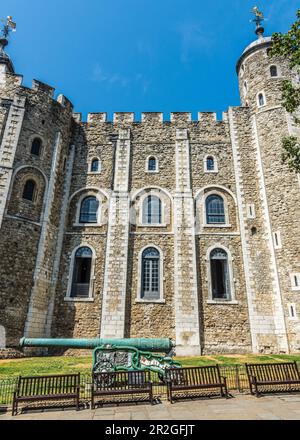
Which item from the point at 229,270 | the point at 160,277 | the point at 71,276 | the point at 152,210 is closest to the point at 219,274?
the point at 229,270

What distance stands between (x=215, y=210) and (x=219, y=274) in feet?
13.3

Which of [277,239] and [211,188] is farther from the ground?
[211,188]

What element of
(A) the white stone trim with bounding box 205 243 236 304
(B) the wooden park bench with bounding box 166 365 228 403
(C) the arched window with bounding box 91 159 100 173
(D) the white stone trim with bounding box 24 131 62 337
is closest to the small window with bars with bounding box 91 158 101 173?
(C) the arched window with bounding box 91 159 100 173

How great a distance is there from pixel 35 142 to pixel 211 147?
11.6 meters

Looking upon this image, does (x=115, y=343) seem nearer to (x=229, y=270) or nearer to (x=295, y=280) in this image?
(x=229, y=270)

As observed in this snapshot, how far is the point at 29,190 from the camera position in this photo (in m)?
16.9

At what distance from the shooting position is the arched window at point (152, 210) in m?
18.1

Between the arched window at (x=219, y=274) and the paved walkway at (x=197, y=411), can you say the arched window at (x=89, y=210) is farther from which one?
the paved walkway at (x=197, y=411)

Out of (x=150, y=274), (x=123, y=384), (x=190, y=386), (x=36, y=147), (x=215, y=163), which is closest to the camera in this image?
(x=190, y=386)

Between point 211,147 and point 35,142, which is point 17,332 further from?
point 211,147

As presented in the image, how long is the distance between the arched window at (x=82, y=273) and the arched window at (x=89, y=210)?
2024mm

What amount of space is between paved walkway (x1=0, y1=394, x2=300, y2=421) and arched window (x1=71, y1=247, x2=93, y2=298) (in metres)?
10.6

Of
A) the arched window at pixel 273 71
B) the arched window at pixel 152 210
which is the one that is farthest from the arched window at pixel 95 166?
the arched window at pixel 273 71

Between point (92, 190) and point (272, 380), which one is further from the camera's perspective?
point (92, 190)
